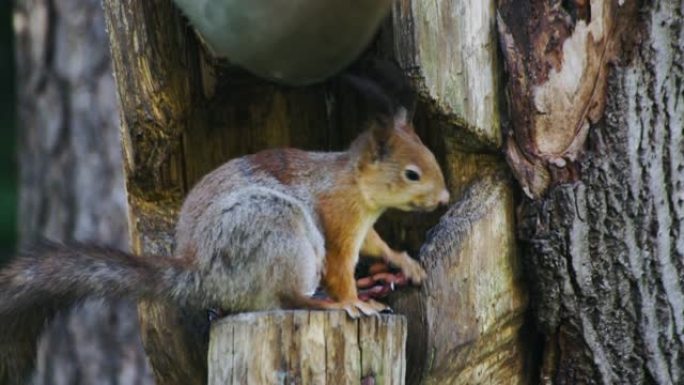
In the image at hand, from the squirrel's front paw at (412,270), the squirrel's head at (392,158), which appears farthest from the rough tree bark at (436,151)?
the squirrel's head at (392,158)

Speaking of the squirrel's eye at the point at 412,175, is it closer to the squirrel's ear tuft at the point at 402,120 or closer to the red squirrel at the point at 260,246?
the red squirrel at the point at 260,246

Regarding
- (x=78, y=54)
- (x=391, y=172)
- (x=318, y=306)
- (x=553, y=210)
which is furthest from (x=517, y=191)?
(x=78, y=54)

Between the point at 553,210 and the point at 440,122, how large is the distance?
382mm

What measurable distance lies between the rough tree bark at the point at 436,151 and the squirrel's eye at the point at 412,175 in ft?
0.87

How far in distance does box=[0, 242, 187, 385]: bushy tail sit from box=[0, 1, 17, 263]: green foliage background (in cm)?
422

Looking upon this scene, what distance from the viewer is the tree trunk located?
632 cm

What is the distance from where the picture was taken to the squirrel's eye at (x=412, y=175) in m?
4.01

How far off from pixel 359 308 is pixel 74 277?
28.0 inches

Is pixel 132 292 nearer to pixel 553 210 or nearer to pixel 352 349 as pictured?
pixel 352 349

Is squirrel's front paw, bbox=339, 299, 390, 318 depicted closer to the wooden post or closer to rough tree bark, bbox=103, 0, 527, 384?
the wooden post

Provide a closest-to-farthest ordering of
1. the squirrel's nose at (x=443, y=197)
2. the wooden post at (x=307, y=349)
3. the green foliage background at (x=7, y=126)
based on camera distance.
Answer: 1. the wooden post at (x=307, y=349)
2. the squirrel's nose at (x=443, y=197)
3. the green foliage background at (x=7, y=126)

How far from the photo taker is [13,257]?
13.1ft

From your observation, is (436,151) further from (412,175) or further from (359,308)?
(359,308)

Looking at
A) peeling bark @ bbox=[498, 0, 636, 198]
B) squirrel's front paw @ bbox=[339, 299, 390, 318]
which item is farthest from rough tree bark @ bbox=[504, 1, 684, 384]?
squirrel's front paw @ bbox=[339, 299, 390, 318]
